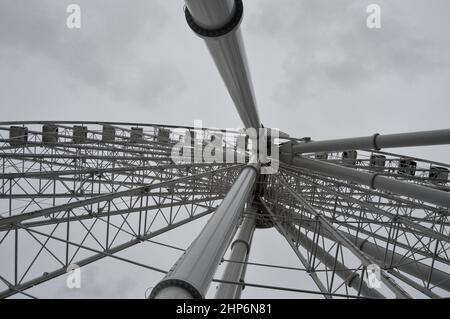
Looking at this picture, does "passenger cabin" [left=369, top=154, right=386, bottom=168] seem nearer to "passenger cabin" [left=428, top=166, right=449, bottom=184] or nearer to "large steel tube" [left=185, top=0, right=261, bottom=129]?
"passenger cabin" [left=428, top=166, right=449, bottom=184]

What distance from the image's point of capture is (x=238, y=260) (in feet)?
64.2

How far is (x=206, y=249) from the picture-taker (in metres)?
8.08

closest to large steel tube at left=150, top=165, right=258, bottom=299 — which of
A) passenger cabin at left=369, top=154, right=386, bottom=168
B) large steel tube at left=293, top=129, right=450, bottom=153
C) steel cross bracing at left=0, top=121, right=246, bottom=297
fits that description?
steel cross bracing at left=0, top=121, right=246, bottom=297

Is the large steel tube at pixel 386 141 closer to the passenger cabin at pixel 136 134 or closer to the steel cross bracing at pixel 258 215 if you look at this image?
the steel cross bracing at pixel 258 215

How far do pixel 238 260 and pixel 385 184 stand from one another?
356 inches

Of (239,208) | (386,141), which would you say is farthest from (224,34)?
(386,141)

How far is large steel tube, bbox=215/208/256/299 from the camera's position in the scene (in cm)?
1650

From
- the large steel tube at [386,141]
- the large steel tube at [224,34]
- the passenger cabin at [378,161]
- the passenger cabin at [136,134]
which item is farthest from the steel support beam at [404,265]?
the passenger cabin at [136,134]

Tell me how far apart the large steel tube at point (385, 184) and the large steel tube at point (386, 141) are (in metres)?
1.02

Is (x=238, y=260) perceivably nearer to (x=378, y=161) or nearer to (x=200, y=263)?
(x=200, y=263)

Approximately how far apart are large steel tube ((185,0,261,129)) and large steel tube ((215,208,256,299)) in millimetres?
7130
